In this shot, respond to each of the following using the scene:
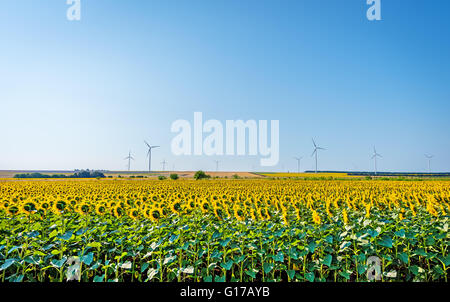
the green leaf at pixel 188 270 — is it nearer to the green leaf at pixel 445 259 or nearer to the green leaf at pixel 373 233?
the green leaf at pixel 373 233

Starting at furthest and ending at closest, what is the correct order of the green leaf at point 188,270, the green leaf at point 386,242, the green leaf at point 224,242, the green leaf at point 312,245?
the green leaf at point 224,242 < the green leaf at point 312,245 < the green leaf at point 386,242 < the green leaf at point 188,270

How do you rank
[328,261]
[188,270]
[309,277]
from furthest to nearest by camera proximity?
[309,277]
[328,261]
[188,270]

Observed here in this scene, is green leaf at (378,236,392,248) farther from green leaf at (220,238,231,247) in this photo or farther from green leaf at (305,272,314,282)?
green leaf at (220,238,231,247)

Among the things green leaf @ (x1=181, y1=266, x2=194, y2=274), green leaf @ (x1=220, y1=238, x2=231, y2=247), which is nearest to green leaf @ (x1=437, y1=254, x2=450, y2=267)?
green leaf @ (x1=220, y1=238, x2=231, y2=247)

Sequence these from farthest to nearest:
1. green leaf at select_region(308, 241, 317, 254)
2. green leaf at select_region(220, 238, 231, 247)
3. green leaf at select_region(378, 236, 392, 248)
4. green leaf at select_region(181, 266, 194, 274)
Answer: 1. green leaf at select_region(220, 238, 231, 247)
2. green leaf at select_region(308, 241, 317, 254)
3. green leaf at select_region(378, 236, 392, 248)
4. green leaf at select_region(181, 266, 194, 274)

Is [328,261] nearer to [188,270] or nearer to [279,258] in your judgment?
[279,258]

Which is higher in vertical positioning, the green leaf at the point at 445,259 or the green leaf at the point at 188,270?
Result: the green leaf at the point at 445,259

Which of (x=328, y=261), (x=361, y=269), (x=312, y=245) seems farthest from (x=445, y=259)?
(x=312, y=245)

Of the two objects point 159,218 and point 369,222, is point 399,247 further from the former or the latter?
point 159,218

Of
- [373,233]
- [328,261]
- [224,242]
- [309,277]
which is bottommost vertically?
[309,277]

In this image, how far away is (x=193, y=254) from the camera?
17.6 feet

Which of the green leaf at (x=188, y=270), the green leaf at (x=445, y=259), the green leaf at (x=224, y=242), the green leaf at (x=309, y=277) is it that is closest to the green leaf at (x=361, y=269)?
the green leaf at (x=309, y=277)

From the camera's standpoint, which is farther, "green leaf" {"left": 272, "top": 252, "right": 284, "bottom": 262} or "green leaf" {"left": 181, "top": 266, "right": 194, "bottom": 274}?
"green leaf" {"left": 272, "top": 252, "right": 284, "bottom": 262}
